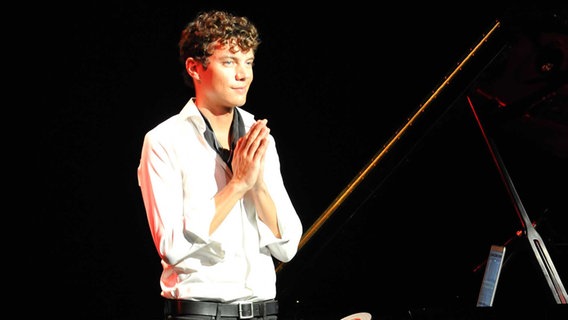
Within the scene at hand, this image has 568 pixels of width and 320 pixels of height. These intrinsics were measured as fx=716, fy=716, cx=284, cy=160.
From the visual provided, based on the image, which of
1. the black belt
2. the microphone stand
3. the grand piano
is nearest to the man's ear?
the black belt

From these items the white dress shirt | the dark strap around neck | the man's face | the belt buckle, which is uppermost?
the man's face

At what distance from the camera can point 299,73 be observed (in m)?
3.36

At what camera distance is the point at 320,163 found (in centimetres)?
341

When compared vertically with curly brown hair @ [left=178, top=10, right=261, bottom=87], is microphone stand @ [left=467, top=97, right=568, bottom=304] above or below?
below

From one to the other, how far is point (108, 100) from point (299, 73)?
94cm

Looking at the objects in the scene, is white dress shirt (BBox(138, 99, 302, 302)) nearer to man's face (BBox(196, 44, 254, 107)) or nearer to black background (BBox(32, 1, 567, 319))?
man's face (BBox(196, 44, 254, 107))

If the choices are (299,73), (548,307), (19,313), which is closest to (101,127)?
(19,313)

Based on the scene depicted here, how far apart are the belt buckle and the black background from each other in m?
0.85

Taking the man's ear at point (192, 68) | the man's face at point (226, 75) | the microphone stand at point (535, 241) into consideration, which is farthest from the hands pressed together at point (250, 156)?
the microphone stand at point (535, 241)

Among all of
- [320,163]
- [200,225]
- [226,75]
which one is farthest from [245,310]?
[320,163]

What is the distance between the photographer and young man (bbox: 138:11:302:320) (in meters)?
1.58

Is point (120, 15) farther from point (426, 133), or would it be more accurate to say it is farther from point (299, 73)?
point (426, 133)

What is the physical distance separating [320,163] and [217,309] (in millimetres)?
1889

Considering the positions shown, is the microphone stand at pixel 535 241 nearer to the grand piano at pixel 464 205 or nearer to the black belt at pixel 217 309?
the grand piano at pixel 464 205
